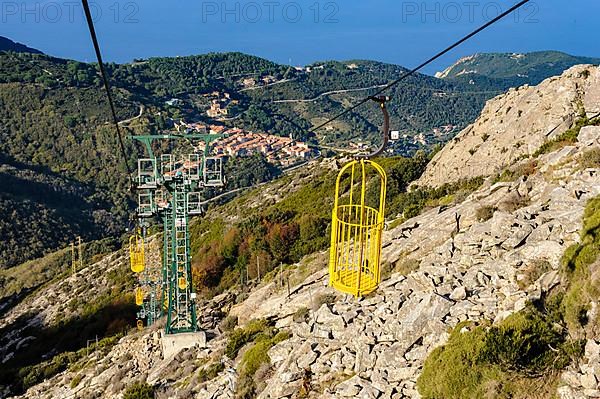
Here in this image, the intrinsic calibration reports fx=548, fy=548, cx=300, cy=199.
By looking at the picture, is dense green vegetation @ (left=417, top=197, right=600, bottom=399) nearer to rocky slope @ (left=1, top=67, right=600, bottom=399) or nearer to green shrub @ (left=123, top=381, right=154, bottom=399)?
rocky slope @ (left=1, top=67, right=600, bottom=399)

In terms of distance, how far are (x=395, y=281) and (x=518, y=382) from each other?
5.72 m

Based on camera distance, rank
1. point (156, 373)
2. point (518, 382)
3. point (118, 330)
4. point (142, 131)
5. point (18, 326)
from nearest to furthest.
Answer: point (518, 382) < point (156, 373) < point (118, 330) < point (18, 326) < point (142, 131)

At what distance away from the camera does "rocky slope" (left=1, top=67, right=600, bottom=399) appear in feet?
33.2

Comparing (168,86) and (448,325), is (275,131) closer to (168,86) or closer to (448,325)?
(168,86)

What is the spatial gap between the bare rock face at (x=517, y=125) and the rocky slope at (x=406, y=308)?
19.4ft

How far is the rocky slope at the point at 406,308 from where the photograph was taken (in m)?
10.1

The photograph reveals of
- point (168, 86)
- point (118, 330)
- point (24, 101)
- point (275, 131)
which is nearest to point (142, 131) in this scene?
point (24, 101)

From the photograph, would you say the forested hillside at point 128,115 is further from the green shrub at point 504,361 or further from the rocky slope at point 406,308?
the green shrub at point 504,361

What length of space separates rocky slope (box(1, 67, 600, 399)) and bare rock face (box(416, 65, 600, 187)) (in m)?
5.90

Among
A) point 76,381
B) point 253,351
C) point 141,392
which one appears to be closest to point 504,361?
point 253,351

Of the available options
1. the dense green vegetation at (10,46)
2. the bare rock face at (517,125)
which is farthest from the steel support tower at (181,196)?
the dense green vegetation at (10,46)

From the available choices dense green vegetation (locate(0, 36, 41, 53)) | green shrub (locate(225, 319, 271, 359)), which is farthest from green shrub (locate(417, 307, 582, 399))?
dense green vegetation (locate(0, 36, 41, 53))

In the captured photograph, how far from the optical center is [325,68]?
182625 mm

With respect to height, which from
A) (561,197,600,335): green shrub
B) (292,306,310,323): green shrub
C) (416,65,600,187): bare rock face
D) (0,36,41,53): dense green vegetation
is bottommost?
(292,306,310,323): green shrub
